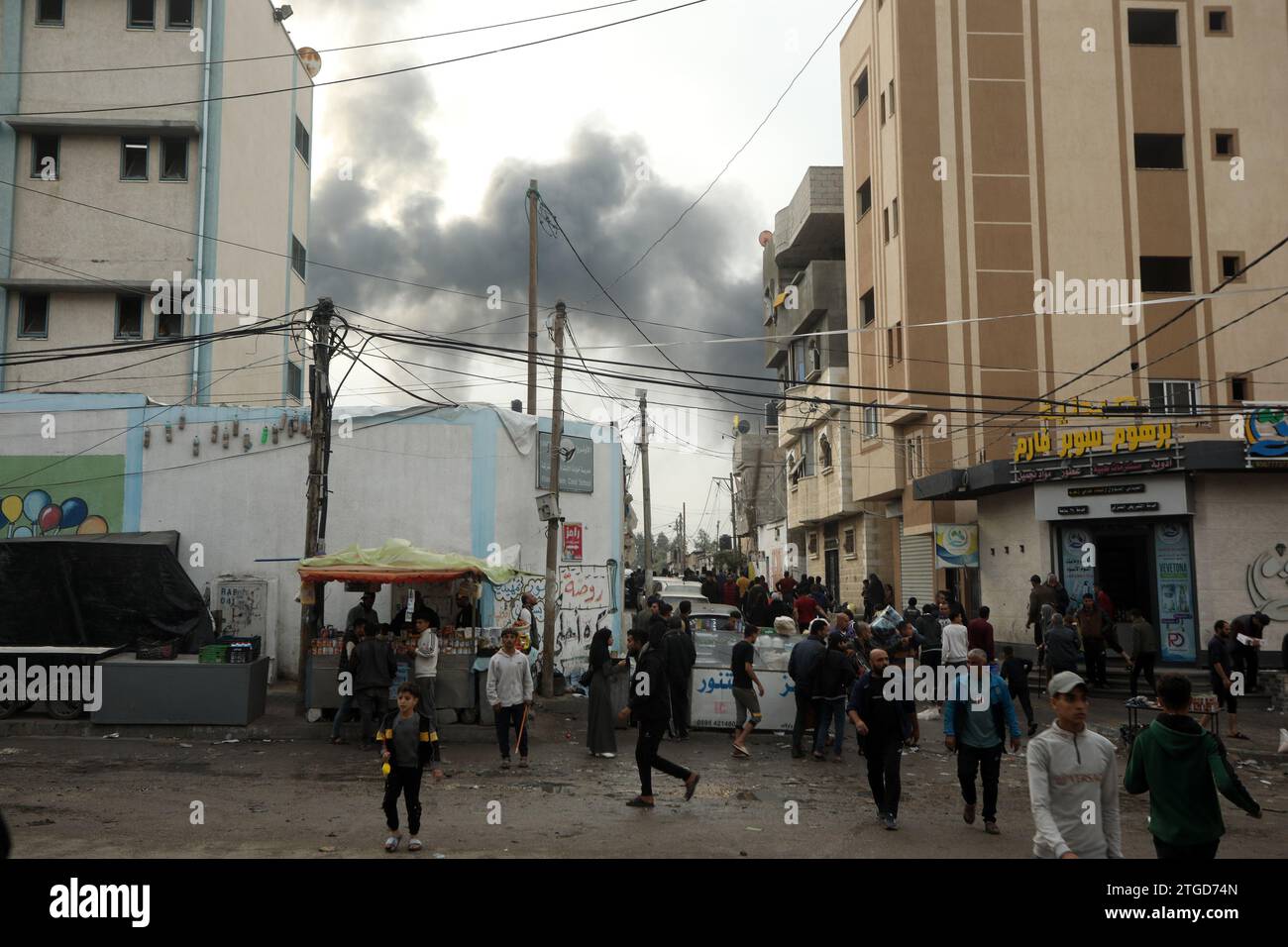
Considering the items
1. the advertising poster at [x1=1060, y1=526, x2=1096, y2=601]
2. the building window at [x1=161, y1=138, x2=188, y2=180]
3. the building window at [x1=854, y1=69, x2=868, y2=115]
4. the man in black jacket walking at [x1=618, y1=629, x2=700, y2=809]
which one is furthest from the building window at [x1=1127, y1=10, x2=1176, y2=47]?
the man in black jacket walking at [x1=618, y1=629, x2=700, y2=809]

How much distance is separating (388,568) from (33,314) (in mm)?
19080

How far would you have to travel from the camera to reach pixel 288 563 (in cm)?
2105

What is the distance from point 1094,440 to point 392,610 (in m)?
16.3

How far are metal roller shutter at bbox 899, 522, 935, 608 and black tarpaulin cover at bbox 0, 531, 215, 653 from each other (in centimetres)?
2007

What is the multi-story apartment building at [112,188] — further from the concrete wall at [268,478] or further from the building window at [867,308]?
the building window at [867,308]

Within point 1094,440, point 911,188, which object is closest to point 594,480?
point 1094,440

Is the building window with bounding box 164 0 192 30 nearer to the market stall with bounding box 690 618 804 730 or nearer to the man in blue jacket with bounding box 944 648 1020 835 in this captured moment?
the market stall with bounding box 690 618 804 730

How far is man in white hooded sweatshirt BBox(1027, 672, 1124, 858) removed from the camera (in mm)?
5945

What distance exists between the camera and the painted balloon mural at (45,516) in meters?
21.4

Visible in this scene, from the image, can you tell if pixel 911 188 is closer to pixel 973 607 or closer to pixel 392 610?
pixel 973 607

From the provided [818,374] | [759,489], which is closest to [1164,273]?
[818,374]

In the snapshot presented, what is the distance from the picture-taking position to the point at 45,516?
2153 centimetres

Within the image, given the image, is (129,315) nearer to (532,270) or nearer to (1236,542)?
(532,270)

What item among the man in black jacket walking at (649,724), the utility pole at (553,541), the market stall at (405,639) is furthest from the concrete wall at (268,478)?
the man in black jacket walking at (649,724)
